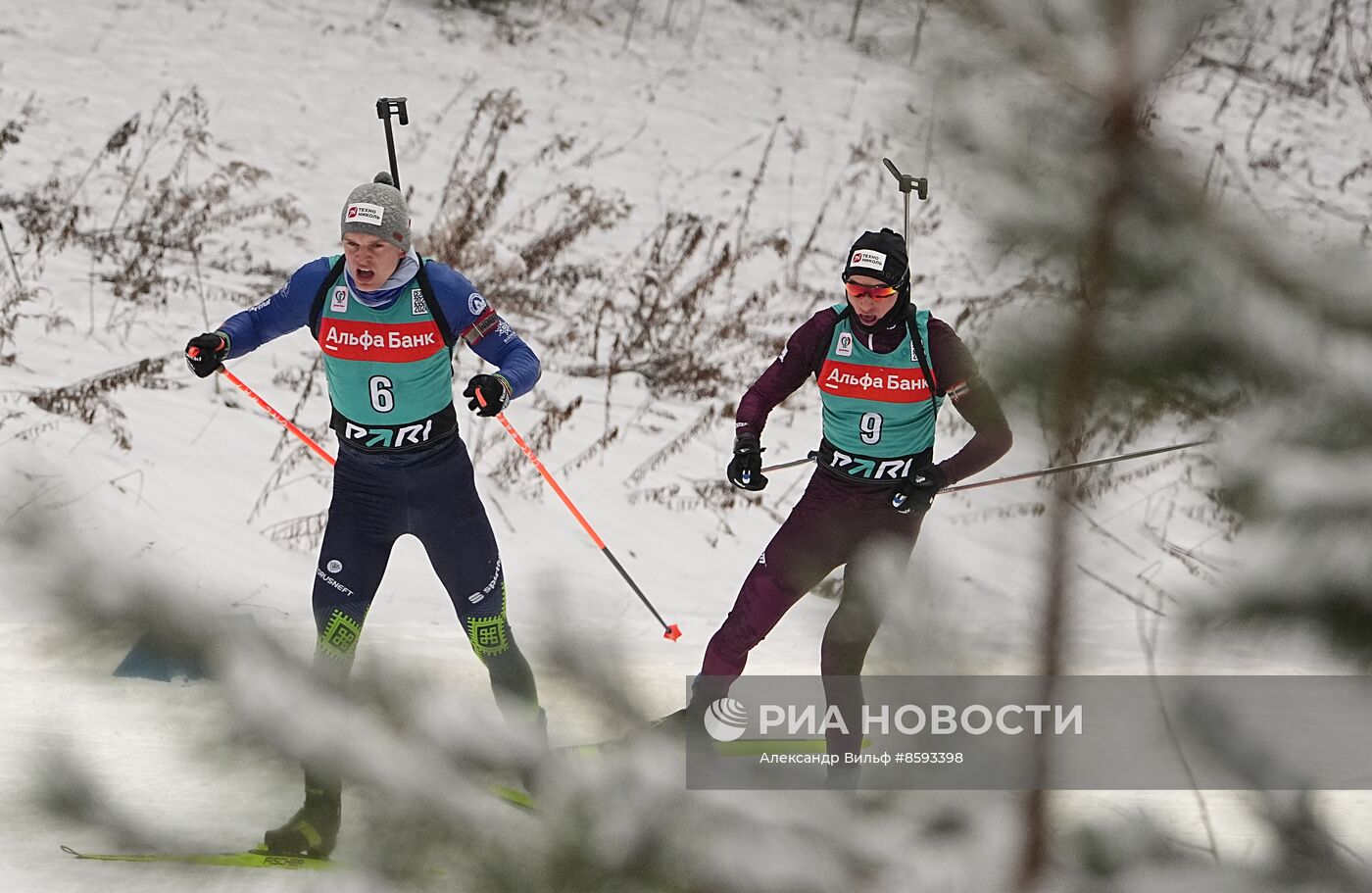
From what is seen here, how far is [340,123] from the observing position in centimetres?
1253

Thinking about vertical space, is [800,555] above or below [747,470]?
below

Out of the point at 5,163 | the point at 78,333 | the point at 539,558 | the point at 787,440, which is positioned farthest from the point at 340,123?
the point at 539,558

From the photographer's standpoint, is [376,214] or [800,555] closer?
[376,214]

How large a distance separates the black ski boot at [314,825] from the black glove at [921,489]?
1995mm

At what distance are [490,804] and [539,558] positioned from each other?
19.1 ft

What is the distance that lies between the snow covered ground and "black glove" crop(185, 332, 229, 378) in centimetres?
80

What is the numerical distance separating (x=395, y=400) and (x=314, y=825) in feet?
6.49

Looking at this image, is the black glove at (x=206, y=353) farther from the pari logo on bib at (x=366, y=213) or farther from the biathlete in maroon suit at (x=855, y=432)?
the biathlete in maroon suit at (x=855, y=432)

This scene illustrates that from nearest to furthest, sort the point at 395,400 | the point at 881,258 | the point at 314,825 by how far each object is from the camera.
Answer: the point at 314,825 → the point at 881,258 → the point at 395,400

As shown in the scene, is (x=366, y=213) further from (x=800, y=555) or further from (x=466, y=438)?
(x=466, y=438)

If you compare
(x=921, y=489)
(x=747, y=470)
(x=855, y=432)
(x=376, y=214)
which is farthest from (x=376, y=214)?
(x=921, y=489)

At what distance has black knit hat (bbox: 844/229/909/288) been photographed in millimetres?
4129

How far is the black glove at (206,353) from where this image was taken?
416 centimetres

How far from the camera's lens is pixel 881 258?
413cm
